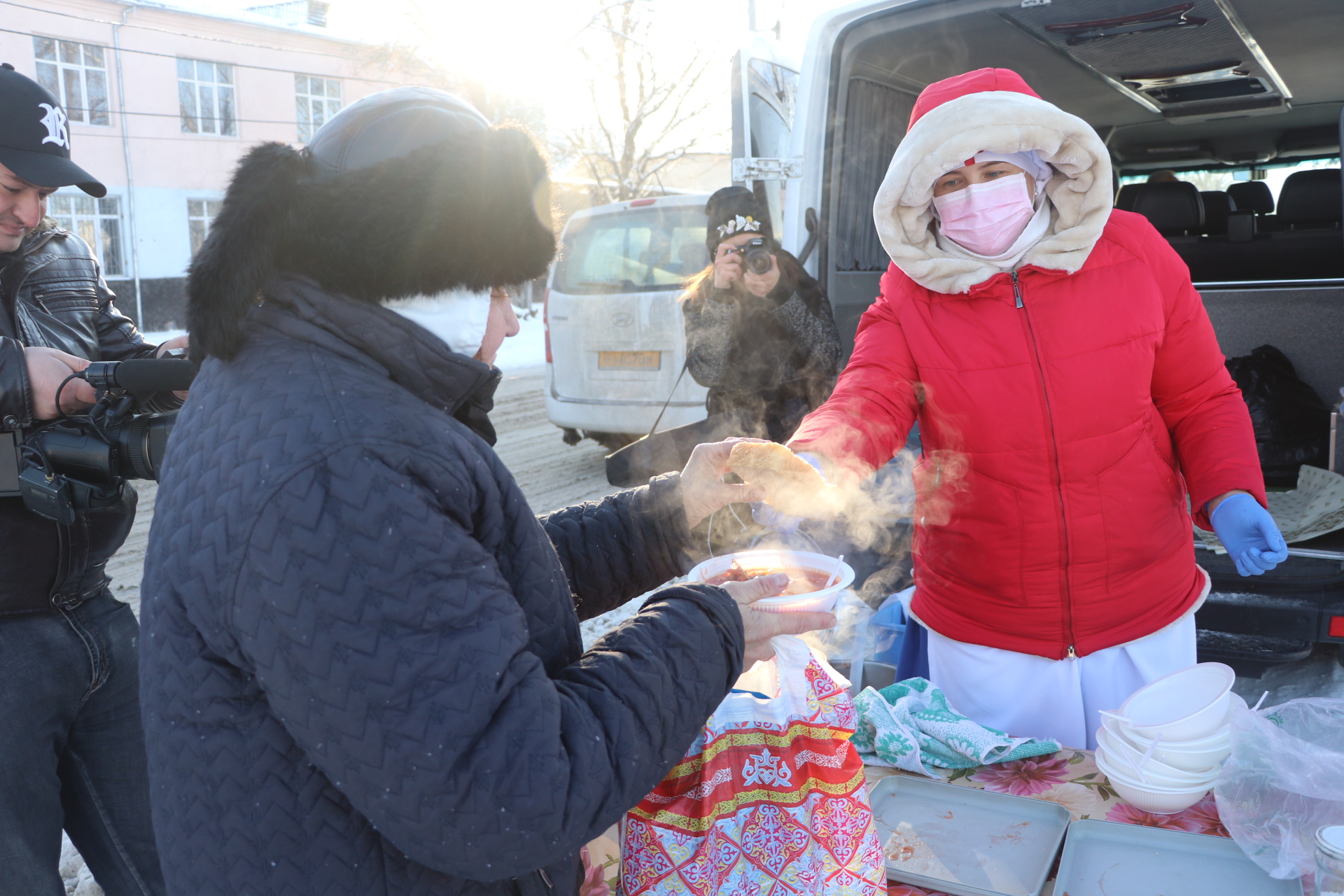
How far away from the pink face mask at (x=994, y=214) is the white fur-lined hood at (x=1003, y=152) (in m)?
0.07

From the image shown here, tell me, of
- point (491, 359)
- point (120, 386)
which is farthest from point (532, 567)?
point (120, 386)

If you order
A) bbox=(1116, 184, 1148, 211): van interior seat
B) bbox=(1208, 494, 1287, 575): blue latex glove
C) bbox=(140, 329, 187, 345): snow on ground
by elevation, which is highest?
bbox=(1116, 184, 1148, 211): van interior seat

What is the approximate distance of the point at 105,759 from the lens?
222 cm

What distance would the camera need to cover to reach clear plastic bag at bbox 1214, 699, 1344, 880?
1.45m

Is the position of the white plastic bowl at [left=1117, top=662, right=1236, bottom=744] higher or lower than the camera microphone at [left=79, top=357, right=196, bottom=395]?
lower

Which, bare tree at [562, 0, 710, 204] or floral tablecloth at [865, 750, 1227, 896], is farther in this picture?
bare tree at [562, 0, 710, 204]

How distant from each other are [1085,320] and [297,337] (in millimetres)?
1699

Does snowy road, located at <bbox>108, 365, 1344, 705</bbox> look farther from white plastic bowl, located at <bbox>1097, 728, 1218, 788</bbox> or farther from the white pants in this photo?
white plastic bowl, located at <bbox>1097, 728, 1218, 788</bbox>

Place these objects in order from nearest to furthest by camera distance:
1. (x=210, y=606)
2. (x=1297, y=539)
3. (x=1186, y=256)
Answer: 1. (x=210, y=606)
2. (x=1297, y=539)
3. (x=1186, y=256)

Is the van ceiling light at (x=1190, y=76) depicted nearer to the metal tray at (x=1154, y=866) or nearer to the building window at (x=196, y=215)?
the metal tray at (x=1154, y=866)

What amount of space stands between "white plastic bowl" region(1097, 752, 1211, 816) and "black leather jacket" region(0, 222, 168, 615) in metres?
2.20

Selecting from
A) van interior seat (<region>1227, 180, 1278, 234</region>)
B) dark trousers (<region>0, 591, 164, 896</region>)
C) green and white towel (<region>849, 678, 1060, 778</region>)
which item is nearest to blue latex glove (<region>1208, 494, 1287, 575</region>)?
green and white towel (<region>849, 678, 1060, 778</region>)

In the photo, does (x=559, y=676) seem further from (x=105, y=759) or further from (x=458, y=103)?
(x=105, y=759)

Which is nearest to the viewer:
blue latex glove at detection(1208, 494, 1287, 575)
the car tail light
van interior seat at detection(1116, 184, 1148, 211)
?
blue latex glove at detection(1208, 494, 1287, 575)
